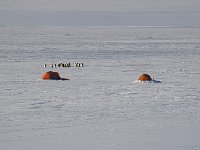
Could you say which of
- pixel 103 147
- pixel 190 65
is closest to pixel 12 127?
pixel 103 147

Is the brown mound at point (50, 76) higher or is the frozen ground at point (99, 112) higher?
the brown mound at point (50, 76)

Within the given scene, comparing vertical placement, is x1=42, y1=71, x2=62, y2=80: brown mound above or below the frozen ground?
above

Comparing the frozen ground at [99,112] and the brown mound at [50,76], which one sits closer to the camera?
the frozen ground at [99,112]

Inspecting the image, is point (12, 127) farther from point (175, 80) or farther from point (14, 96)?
point (175, 80)

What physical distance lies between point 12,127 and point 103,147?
2475mm

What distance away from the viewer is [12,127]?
10.6m

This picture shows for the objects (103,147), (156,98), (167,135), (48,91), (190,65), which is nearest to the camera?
(103,147)

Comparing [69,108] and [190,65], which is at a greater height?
[190,65]

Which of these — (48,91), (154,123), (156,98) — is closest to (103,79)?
(48,91)

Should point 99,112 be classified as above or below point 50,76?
below

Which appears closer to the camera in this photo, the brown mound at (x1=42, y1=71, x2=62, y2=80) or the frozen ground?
the frozen ground

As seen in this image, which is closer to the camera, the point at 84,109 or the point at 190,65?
the point at 84,109

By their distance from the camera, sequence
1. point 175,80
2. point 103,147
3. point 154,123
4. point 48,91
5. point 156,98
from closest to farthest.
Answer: point 103,147 → point 154,123 → point 156,98 → point 48,91 → point 175,80

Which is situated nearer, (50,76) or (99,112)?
(99,112)
